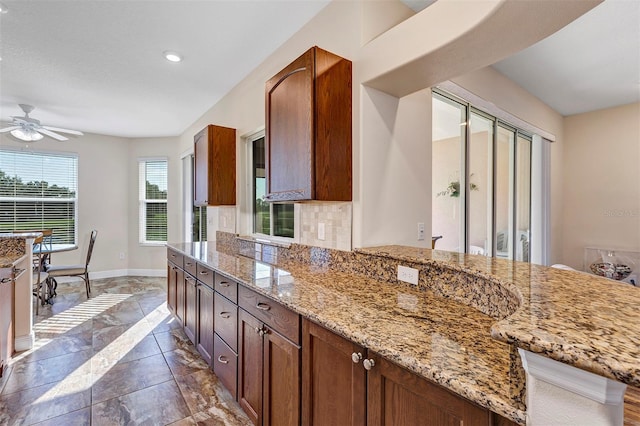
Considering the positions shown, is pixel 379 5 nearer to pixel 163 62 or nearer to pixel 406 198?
pixel 406 198

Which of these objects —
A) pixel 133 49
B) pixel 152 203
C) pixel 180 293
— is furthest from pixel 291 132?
pixel 152 203

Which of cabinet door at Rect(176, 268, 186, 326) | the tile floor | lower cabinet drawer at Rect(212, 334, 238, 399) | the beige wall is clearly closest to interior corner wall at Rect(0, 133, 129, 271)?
the beige wall

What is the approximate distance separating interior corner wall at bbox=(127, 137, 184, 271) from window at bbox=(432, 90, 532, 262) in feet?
15.9

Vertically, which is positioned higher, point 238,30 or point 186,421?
point 238,30

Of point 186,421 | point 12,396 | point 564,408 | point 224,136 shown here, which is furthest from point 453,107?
point 12,396

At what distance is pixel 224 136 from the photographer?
134 inches

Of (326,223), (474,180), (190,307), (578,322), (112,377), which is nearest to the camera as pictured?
(578,322)

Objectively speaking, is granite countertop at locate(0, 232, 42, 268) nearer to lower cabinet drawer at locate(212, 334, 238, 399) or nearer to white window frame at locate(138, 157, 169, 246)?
lower cabinet drawer at locate(212, 334, 238, 399)

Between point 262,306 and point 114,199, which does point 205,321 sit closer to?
point 262,306

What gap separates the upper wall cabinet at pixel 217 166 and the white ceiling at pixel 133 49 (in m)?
0.59

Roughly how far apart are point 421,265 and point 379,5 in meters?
1.62

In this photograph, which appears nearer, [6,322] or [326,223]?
[326,223]

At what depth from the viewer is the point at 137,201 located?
6027 millimetres

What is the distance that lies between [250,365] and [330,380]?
74cm
